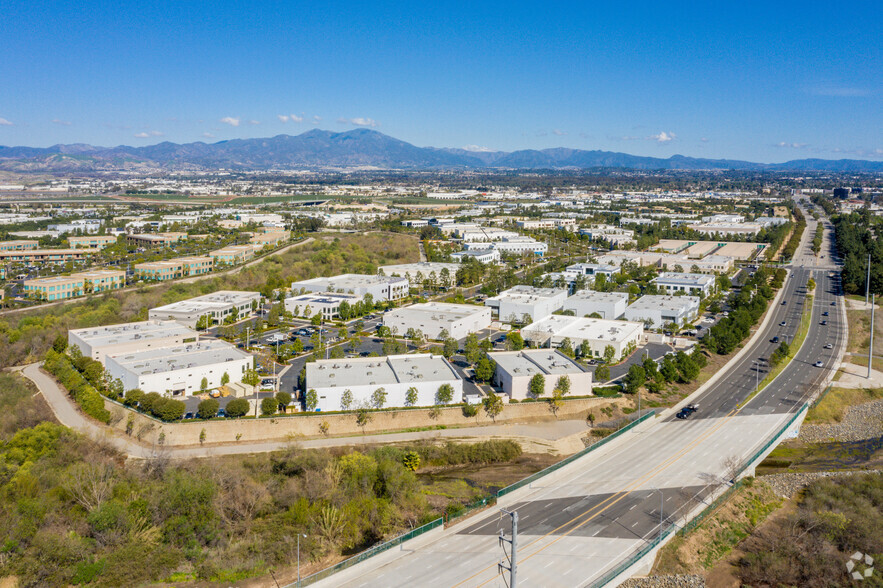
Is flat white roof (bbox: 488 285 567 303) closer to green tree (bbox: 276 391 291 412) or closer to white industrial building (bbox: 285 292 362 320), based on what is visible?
white industrial building (bbox: 285 292 362 320)

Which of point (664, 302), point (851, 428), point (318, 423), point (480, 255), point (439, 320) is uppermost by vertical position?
point (480, 255)

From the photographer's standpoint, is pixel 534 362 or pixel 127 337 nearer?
pixel 534 362

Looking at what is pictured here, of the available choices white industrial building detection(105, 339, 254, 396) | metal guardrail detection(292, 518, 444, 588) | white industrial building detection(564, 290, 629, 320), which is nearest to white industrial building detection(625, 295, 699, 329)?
white industrial building detection(564, 290, 629, 320)

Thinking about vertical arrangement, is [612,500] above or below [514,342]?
below

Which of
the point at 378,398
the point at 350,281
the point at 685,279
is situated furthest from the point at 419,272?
the point at 378,398

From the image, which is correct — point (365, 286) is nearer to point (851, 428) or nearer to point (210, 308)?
point (210, 308)

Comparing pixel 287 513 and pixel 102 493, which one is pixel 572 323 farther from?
pixel 102 493

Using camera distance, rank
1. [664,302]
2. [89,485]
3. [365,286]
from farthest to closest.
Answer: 1. [365,286]
2. [664,302]
3. [89,485]
